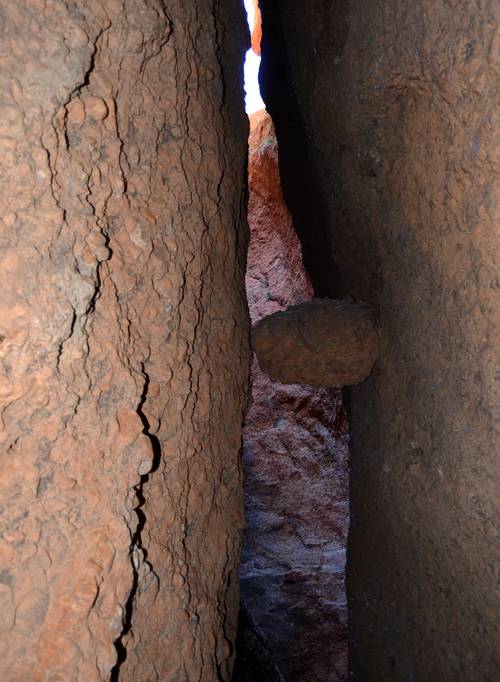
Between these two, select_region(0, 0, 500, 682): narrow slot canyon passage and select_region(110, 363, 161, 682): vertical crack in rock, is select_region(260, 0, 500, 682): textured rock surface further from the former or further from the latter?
select_region(110, 363, 161, 682): vertical crack in rock

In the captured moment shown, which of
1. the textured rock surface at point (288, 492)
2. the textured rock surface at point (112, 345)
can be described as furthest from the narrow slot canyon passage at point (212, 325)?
the textured rock surface at point (288, 492)

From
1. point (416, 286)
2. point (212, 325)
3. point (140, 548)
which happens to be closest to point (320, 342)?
point (416, 286)

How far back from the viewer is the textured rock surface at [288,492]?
9.41 ft

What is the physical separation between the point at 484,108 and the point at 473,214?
16 cm

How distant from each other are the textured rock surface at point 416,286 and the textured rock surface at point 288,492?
0.93 meters

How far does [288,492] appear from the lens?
12.2ft

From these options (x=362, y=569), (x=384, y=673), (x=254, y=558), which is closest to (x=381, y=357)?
(x=362, y=569)

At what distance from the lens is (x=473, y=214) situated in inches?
42.5

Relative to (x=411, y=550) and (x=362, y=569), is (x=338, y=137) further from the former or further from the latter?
(x=362, y=569)

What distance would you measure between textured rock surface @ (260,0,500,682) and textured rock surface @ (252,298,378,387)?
0.05 meters

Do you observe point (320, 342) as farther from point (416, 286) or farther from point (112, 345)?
point (112, 345)

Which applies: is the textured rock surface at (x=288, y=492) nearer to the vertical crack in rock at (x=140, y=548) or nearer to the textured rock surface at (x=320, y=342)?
the textured rock surface at (x=320, y=342)

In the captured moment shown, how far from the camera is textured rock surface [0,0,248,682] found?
2.41ft

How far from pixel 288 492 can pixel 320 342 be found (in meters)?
2.25
